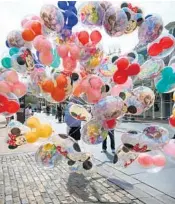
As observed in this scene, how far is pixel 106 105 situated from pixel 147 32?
140 centimetres

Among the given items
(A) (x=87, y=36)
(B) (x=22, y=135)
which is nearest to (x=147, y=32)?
(A) (x=87, y=36)

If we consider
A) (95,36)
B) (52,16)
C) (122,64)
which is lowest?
(122,64)

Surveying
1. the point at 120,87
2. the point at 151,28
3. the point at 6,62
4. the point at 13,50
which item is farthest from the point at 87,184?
the point at 151,28

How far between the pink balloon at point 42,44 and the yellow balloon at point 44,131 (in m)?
1.26

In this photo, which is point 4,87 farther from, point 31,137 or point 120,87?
point 120,87

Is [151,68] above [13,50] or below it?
below

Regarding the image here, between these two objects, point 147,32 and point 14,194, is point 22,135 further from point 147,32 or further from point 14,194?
point 147,32

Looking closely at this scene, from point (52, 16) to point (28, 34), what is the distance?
481 millimetres

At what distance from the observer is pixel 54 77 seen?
4699 millimetres

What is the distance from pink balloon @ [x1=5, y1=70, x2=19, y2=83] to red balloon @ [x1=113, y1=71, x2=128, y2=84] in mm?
1637

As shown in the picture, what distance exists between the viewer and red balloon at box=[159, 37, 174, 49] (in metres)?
4.77

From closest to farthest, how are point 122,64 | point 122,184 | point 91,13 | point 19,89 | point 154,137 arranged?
point 122,64
point 91,13
point 154,137
point 19,89
point 122,184

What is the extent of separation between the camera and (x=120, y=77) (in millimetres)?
4633

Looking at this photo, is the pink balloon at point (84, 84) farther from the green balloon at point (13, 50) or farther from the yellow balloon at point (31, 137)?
the green balloon at point (13, 50)
